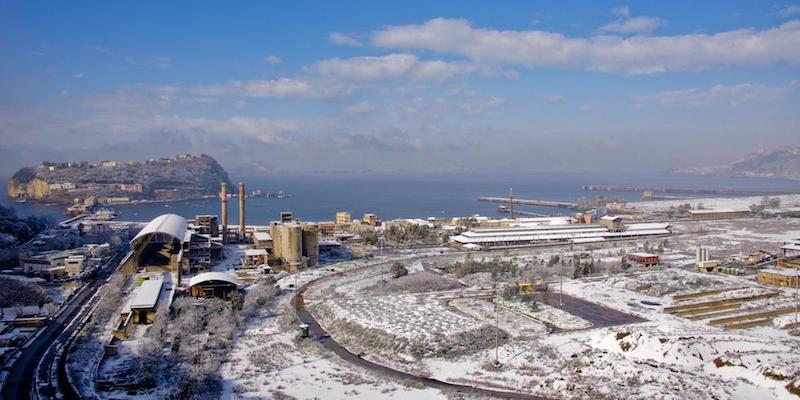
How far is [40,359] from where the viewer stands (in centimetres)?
1200

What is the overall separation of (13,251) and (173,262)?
794cm

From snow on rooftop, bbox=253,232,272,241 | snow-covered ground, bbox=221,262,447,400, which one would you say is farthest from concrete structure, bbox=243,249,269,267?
snow-covered ground, bbox=221,262,447,400

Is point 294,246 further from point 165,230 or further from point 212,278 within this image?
point 212,278

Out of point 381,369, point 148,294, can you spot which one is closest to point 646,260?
point 381,369

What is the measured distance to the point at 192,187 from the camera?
82938 mm

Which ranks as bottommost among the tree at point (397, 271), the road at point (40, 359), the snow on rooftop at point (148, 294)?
the road at point (40, 359)

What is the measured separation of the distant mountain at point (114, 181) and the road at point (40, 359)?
177 feet

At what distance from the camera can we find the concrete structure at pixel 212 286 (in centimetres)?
1702

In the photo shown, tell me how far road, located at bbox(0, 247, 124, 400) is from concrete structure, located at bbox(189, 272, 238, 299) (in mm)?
2983

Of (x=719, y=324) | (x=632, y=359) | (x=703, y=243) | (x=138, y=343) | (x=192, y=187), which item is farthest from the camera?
(x=192, y=187)

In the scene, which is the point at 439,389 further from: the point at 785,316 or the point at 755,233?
the point at 755,233

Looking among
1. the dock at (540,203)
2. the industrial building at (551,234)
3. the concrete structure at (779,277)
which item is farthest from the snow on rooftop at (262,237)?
the dock at (540,203)

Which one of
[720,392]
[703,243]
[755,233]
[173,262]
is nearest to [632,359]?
[720,392]

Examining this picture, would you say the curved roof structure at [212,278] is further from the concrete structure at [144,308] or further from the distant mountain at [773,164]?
the distant mountain at [773,164]
